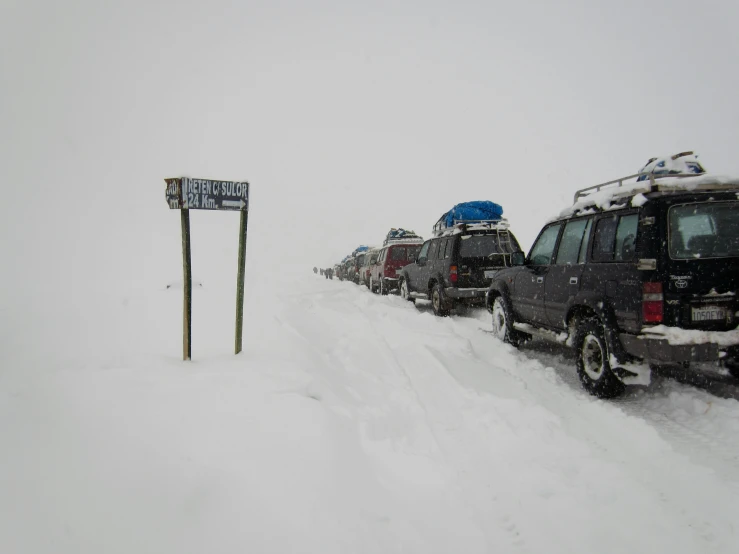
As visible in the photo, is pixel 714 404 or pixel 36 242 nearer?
pixel 714 404

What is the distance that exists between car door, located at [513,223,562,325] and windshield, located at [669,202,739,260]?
6.17 feet

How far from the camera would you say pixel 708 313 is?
4.05m

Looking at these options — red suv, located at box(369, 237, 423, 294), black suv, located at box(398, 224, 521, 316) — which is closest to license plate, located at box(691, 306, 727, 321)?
black suv, located at box(398, 224, 521, 316)

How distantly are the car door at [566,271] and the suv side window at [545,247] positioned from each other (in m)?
0.23

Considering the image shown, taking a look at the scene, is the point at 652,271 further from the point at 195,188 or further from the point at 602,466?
the point at 195,188

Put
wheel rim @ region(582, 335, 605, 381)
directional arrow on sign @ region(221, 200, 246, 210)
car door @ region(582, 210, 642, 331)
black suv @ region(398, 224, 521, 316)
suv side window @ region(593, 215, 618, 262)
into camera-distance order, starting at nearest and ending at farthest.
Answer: car door @ region(582, 210, 642, 331) < directional arrow on sign @ region(221, 200, 246, 210) < suv side window @ region(593, 215, 618, 262) < wheel rim @ region(582, 335, 605, 381) < black suv @ region(398, 224, 521, 316)

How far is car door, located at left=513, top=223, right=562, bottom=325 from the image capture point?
622 cm

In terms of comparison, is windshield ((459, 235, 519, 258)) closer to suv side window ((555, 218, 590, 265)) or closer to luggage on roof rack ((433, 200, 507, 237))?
luggage on roof rack ((433, 200, 507, 237))

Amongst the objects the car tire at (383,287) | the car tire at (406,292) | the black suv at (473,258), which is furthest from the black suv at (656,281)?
the car tire at (383,287)

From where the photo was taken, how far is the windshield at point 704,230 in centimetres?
412

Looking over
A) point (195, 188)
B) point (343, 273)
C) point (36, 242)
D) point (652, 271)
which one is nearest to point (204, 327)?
point (195, 188)

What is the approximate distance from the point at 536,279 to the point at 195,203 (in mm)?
4792

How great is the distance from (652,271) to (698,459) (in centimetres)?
165

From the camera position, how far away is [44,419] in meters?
2.80
